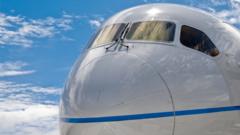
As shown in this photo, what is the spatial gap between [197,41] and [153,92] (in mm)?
1940

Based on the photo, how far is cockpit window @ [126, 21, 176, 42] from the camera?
8.66 metres

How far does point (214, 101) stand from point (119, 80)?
6.39ft

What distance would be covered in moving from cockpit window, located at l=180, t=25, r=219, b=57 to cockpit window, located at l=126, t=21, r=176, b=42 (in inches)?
10.3

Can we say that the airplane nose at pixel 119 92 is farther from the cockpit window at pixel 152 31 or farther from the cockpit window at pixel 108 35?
the cockpit window at pixel 108 35

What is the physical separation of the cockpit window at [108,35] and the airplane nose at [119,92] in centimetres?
114

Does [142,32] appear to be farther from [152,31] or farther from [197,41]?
[197,41]

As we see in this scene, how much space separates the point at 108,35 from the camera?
9430mm

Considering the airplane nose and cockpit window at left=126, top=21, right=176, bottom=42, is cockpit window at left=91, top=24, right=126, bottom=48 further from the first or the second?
the airplane nose

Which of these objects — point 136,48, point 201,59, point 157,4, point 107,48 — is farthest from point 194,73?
point 157,4

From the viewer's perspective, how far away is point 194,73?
26.2ft

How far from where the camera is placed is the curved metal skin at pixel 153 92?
730cm

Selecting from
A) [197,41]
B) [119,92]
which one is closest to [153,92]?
[119,92]

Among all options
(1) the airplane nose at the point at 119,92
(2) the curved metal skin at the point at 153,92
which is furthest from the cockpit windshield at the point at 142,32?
(1) the airplane nose at the point at 119,92

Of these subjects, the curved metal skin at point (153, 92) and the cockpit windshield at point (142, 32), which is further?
the cockpit windshield at point (142, 32)
